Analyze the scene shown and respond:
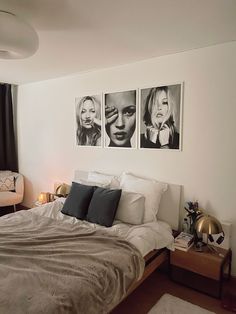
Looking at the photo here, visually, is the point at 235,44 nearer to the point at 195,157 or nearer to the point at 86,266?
the point at 195,157

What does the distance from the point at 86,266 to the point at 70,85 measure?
2600 mm

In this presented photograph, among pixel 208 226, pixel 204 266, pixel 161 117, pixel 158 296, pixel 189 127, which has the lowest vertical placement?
pixel 158 296

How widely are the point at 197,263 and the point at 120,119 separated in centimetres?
177

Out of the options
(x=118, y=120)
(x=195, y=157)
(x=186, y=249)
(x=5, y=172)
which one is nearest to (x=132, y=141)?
(x=118, y=120)

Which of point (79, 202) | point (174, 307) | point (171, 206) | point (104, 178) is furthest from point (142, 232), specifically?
point (104, 178)

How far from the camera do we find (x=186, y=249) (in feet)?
7.39

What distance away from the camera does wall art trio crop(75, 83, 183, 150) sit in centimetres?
256

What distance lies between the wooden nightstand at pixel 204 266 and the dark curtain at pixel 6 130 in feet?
11.1

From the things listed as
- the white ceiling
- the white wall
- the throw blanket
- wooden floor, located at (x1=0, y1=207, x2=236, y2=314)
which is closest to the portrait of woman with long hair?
the white wall

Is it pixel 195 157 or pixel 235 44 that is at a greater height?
pixel 235 44

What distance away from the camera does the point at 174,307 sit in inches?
79.2

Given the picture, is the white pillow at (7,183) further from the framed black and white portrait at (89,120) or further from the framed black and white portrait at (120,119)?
the framed black and white portrait at (120,119)

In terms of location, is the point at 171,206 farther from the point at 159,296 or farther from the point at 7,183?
the point at 7,183

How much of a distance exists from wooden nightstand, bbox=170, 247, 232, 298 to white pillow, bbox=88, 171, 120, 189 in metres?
0.99
